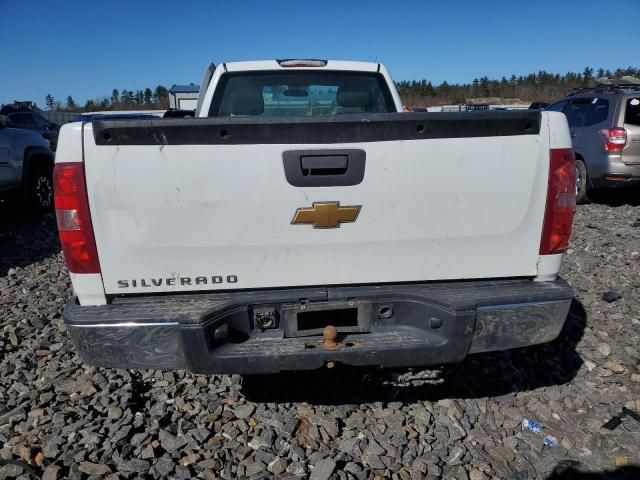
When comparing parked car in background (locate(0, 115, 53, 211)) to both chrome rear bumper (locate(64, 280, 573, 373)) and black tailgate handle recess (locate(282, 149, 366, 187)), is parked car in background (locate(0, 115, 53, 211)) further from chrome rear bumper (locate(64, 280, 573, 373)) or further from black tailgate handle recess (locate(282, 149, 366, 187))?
black tailgate handle recess (locate(282, 149, 366, 187))

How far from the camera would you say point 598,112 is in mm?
8031

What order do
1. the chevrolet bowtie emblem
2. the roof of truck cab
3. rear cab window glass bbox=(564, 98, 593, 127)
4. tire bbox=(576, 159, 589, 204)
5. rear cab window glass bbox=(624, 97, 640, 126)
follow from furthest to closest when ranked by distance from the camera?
rear cab window glass bbox=(564, 98, 593, 127) → tire bbox=(576, 159, 589, 204) → rear cab window glass bbox=(624, 97, 640, 126) → the roof of truck cab → the chevrolet bowtie emblem

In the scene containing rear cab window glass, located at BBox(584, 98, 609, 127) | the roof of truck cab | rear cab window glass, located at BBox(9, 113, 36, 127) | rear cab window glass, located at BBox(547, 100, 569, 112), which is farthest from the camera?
rear cab window glass, located at BBox(9, 113, 36, 127)

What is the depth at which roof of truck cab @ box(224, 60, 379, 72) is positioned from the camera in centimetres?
390

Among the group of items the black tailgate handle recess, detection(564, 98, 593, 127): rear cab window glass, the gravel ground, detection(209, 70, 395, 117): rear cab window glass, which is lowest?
the gravel ground

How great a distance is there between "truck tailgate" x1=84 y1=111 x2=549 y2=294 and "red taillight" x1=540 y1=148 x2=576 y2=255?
0.04 meters

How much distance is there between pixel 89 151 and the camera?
2006 mm

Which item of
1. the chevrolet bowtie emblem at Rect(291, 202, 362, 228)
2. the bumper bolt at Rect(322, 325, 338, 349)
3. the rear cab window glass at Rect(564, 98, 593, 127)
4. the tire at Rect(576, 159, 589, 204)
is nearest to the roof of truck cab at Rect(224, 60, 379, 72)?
the chevrolet bowtie emblem at Rect(291, 202, 362, 228)

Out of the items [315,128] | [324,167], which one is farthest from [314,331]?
[315,128]

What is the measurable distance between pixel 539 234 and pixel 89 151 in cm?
201

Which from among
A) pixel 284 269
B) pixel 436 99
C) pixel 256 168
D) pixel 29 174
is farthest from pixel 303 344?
pixel 436 99

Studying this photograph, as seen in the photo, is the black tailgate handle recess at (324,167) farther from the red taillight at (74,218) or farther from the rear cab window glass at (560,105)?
the rear cab window glass at (560,105)

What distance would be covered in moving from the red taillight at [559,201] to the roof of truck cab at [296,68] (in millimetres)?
2214

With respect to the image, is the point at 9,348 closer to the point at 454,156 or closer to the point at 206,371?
the point at 206,371
